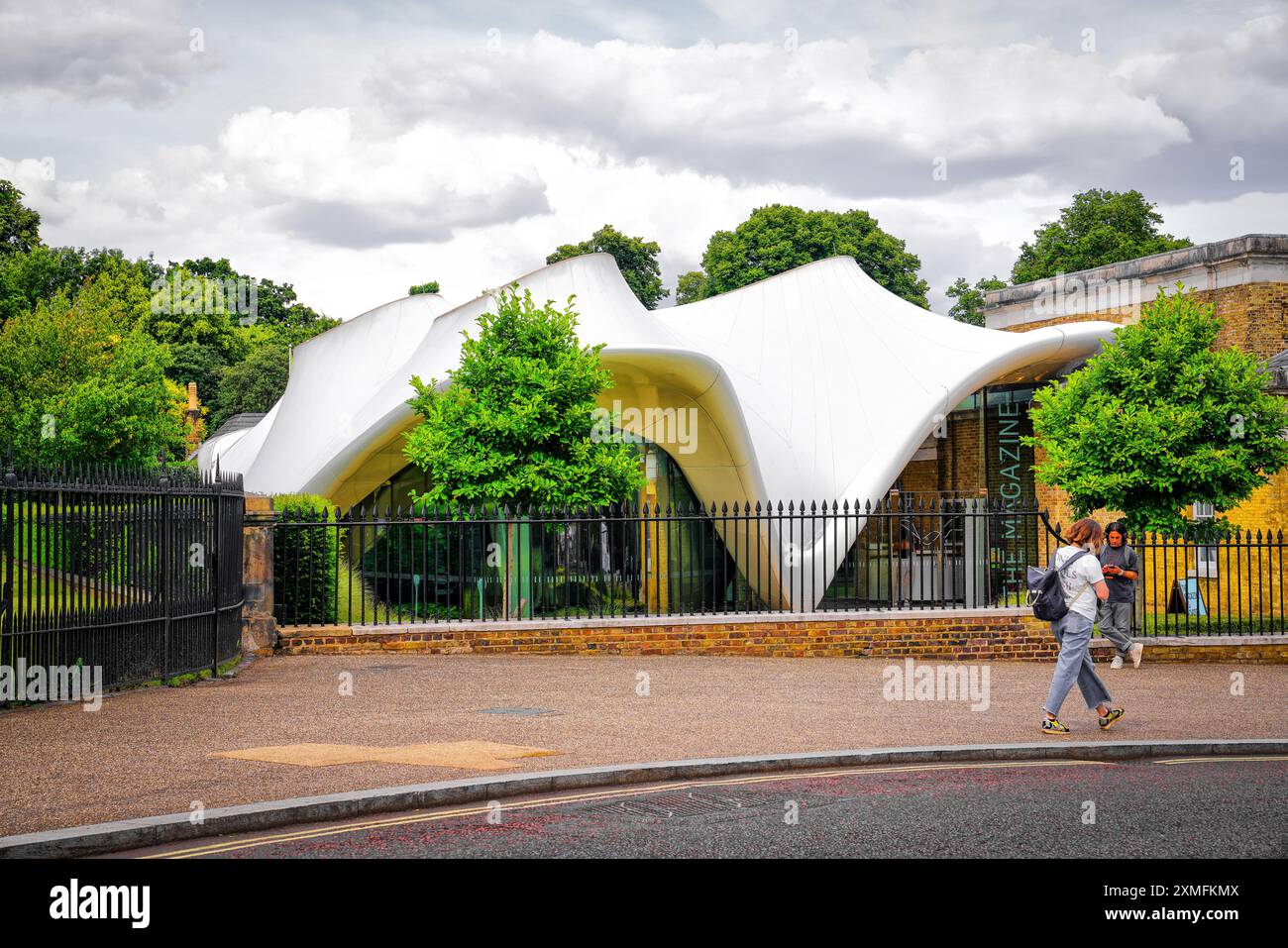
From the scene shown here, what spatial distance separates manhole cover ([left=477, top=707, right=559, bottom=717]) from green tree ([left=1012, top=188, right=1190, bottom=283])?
1820 inches

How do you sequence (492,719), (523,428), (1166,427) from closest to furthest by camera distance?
(492,719), (523,428), (1166,427)

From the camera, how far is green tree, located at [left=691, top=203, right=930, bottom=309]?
57562 millimetres

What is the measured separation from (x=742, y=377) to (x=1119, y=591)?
12.1m

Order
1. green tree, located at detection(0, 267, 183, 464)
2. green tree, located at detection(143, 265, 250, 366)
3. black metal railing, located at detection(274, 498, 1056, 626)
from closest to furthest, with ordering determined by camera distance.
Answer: black metal railing, located at detection(274, 498, 1056, 626)
green tree, located at detection(0, 267, 183, 464)
green tree, located at detection(143, 265, 250, 366)

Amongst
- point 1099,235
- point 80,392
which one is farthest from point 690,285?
point 80,392

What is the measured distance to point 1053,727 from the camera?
1018cm

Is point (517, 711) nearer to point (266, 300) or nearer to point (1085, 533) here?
point (1085, 533)

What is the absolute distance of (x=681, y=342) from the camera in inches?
1035

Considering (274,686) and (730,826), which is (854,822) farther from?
(274,686)

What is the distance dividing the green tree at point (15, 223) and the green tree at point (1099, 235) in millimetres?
46280

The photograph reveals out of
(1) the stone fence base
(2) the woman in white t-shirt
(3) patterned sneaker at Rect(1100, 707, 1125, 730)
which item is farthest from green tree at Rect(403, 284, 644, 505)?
(3) patterned sneaker at Rect(1100, 707, 1125, 730)

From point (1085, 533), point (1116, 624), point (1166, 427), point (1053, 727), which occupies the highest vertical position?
point (1166, 427)

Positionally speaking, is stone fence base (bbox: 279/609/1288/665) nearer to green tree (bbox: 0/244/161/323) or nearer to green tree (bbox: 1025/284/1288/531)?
green tree (bbox: 1025/284/1288/531)

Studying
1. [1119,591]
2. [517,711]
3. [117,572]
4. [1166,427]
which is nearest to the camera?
[517,711]
